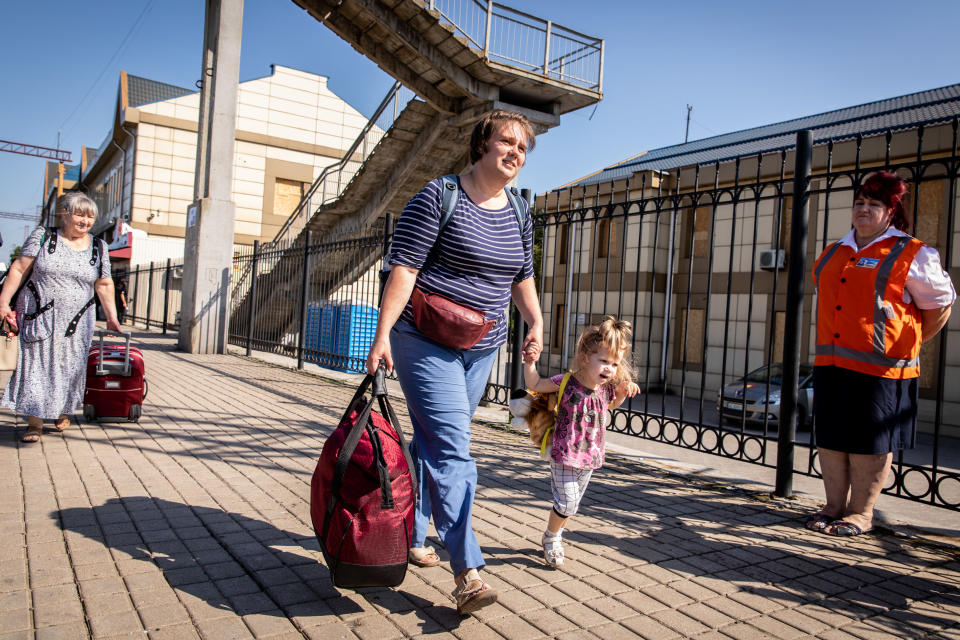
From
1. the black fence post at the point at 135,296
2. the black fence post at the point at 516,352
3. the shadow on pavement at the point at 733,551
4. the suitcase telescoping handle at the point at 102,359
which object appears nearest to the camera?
the shadow on pavement at the point at 733,551

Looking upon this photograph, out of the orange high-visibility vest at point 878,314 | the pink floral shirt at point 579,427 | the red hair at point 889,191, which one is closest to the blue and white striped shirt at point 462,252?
the pink floral shirt at point 579,427

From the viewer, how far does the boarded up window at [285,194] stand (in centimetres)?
3145

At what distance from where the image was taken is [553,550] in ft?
10.5

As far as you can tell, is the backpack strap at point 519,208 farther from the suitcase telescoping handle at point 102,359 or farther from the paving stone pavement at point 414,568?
the suitcase telescoping handle at point 102,359

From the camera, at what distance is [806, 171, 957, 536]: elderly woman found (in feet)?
12.5

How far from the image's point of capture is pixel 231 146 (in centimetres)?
1368

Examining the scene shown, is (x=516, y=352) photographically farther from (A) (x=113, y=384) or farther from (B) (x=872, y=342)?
(B) (x=872, y=342)

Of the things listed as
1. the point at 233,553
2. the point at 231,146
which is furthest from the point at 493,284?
the point at 231,146

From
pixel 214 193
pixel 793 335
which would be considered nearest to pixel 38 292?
pixel 793 335

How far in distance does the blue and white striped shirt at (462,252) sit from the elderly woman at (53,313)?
11.0 feet

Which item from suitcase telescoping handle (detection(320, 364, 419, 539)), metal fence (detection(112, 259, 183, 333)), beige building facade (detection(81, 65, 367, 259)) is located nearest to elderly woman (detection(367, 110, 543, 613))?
suitcase telescoping handle (detection(320, 364, 419, 539))

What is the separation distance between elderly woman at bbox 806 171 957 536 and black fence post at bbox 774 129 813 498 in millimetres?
652

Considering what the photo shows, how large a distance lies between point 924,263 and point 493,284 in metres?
2.55

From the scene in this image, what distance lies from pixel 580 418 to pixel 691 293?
9.47 metres
